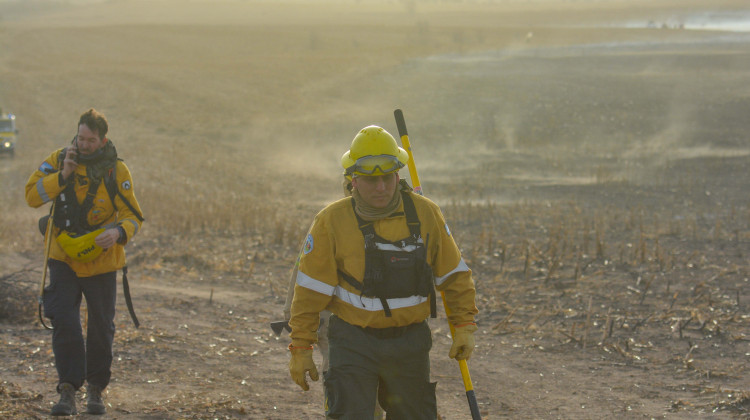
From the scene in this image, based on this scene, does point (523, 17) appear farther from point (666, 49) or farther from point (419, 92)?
point (419, 92)

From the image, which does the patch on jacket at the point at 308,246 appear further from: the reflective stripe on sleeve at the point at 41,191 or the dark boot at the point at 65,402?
the dark boot at the point at 65,402

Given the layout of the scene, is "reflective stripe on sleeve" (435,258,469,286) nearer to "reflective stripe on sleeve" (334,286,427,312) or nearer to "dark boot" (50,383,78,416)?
"reflective stripe on sleeve" (334,286,427,312)

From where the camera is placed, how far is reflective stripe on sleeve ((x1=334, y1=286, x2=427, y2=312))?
412 centimetres

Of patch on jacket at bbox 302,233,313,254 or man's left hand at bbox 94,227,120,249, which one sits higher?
patch on jacket at bbox 302,233,313,254

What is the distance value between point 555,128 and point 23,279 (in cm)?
2038

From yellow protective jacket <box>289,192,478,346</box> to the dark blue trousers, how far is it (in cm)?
209

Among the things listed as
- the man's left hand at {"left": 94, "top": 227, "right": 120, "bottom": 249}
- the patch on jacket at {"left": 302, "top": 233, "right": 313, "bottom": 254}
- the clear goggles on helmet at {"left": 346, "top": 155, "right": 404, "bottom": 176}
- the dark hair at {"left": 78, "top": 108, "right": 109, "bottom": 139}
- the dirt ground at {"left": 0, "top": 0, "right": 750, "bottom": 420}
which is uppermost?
the dark hair at {"left": 78, "top": 108, "right": 109, "bottom": 139}

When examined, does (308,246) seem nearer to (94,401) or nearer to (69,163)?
(69,163)

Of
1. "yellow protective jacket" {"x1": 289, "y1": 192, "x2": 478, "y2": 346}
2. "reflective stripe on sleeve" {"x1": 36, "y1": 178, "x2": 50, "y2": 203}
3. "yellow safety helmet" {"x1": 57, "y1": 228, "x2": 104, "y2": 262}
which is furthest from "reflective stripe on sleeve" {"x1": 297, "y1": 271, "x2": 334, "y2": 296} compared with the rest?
"reflective stripe on sleeve" {"x1": 36, "y1": 178, "x2": 50, "y2": 203}

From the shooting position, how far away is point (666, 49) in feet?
146

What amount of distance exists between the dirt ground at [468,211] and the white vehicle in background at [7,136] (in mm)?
529

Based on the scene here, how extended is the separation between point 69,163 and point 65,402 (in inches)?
61.2

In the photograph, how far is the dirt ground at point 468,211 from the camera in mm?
6840

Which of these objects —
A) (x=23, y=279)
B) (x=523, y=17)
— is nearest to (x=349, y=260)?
(x=23, y=279)
